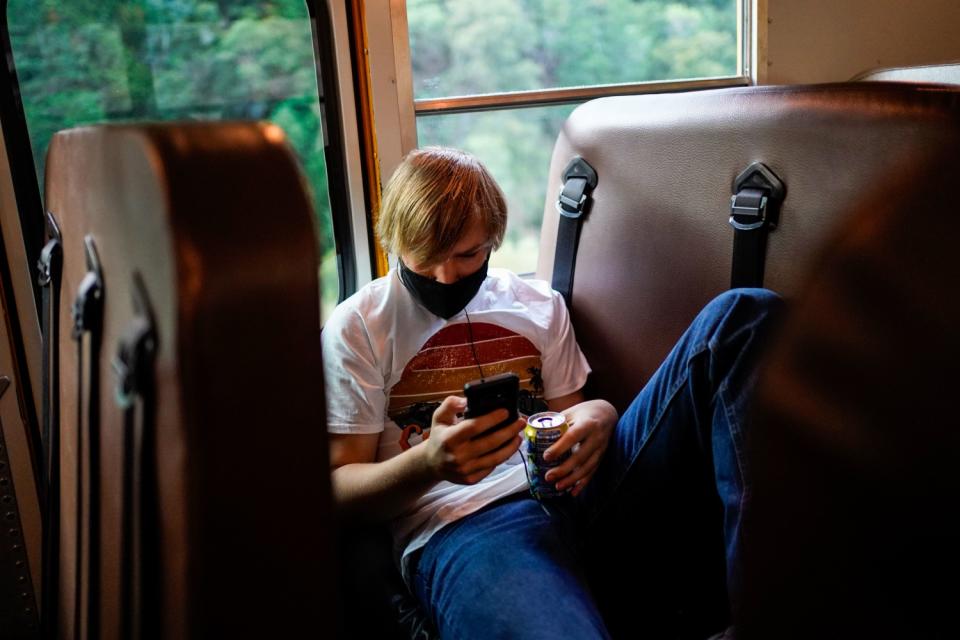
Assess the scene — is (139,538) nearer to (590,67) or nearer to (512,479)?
(512,479)

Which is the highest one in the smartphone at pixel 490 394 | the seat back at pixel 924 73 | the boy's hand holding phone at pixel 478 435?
the seat back at pixel 924 73

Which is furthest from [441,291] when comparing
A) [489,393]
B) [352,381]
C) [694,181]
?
[694,181]

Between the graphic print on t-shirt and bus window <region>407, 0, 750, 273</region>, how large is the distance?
3.00 feet

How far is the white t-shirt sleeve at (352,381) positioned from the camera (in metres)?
1.71

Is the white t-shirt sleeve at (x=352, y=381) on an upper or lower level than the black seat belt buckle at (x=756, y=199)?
lower

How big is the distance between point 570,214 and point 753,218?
0.58 m

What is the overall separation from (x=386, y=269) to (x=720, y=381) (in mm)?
1236

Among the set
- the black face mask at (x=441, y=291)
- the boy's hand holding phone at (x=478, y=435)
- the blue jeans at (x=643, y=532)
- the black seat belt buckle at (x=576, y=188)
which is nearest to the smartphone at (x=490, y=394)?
the boy's hand holding phone at (x=478, y=435)

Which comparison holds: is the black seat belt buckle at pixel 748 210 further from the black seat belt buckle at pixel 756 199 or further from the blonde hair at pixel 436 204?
the blonde hair at pixel 436 204

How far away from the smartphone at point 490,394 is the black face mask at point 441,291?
0.38 m

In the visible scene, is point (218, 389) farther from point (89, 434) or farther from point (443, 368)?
point (443, 368)

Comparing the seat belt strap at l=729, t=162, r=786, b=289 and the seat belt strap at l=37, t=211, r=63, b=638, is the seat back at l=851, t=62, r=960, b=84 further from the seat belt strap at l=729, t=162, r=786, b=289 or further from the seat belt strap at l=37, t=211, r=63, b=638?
the seat belt strap at l=37, t=211, r=63, b=638

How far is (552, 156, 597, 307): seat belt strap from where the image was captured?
2.17 meters

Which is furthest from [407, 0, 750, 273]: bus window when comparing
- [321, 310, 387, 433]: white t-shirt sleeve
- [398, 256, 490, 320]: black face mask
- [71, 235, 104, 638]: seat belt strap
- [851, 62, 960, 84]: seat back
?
[71, 235, 104, 638]: seat belt strap
